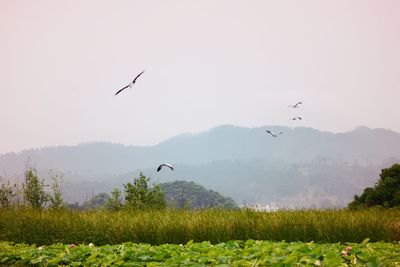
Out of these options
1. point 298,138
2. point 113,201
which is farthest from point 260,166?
point 113,201

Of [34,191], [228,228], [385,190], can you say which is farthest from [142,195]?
[385,190]

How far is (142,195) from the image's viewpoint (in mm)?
11781

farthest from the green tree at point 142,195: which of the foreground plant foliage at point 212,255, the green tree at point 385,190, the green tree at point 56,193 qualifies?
the foreground plant foliage at point 212,255

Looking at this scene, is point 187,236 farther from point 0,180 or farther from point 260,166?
point 260,166

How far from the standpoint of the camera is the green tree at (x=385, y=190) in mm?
10023

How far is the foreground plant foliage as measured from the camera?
4.01 metres

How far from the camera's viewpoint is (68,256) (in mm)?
5168

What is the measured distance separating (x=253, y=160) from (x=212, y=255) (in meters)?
156

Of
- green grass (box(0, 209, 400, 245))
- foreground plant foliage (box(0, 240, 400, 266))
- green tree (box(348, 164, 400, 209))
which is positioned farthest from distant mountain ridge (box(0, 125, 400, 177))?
foreground plant foliage (box(0, 240, 400, 266))

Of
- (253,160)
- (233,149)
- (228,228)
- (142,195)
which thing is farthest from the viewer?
(233,149)

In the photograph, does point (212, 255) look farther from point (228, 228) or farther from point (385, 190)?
point (385, 190)

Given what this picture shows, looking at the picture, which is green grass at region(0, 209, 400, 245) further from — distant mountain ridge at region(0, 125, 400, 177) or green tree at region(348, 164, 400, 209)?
distant mountain ridge at region(0, 125, 400, 177)

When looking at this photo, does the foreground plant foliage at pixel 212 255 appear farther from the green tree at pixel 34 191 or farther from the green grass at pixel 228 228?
the green tree at pixel 34 191

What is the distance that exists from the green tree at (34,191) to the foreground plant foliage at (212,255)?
602cm
